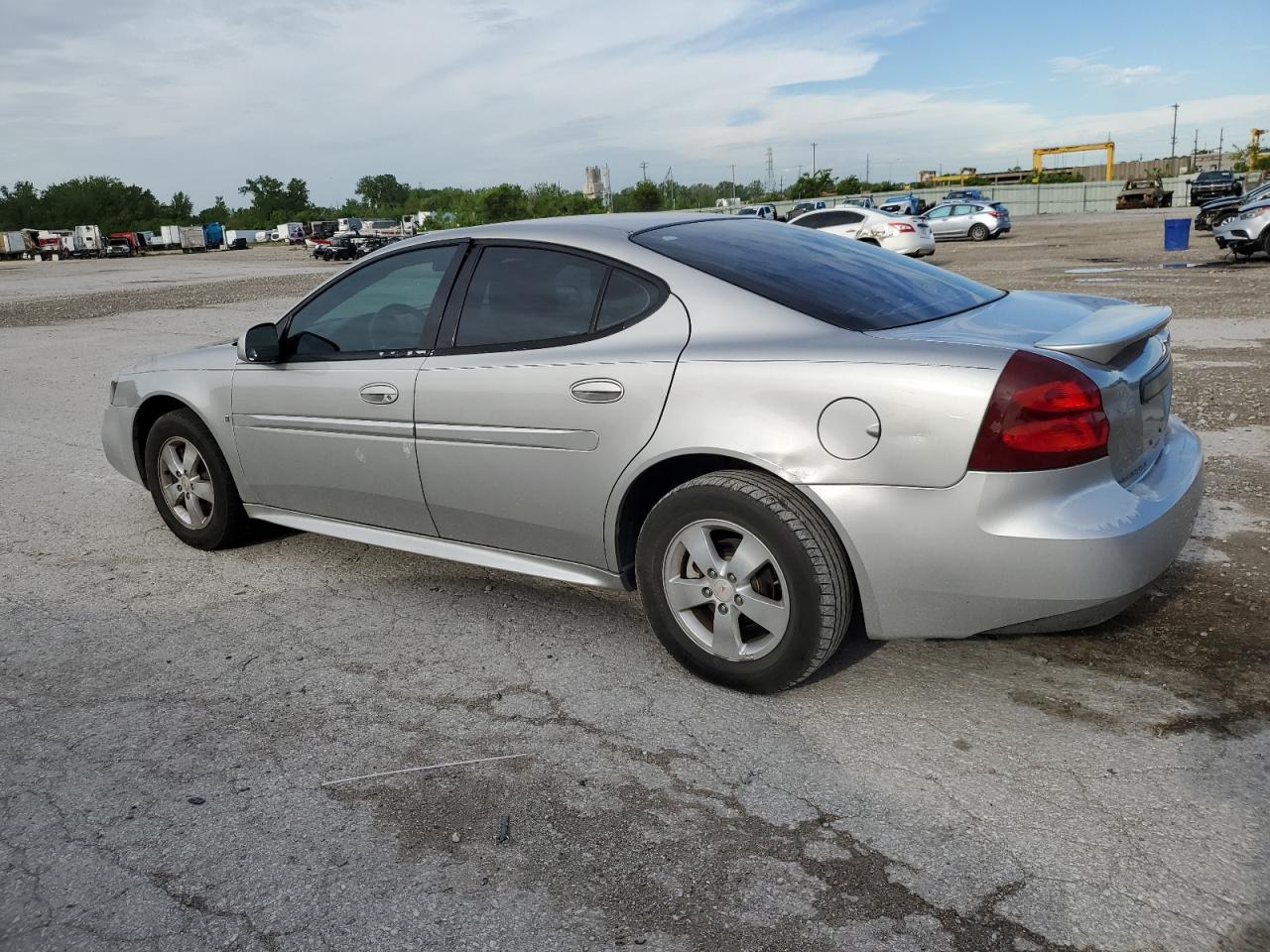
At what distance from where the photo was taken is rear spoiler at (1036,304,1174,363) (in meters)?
3.13

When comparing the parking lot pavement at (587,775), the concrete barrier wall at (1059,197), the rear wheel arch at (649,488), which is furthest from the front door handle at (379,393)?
the concrete barrier wall at (1059,197)

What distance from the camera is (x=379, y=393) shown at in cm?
427

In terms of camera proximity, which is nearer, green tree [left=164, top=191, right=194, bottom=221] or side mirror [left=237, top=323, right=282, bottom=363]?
side mirror [left=237, top=323, right=282, bottom=363]

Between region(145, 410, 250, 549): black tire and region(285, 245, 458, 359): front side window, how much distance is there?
2.43ft

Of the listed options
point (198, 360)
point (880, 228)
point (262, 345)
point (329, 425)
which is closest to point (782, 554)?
point (329, 425)

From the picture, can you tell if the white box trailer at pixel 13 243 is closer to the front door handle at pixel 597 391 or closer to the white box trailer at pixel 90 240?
the white box trailer at pixel 90 240

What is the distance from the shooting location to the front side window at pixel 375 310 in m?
4.33

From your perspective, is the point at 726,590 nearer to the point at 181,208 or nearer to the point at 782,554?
the point at 782,554

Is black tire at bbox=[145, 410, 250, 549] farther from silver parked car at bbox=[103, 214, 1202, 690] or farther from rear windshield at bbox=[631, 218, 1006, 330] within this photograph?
rear windshield at bbox=[631, 218, 1006, 330]

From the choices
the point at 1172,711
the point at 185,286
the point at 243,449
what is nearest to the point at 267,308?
the point at 185,286

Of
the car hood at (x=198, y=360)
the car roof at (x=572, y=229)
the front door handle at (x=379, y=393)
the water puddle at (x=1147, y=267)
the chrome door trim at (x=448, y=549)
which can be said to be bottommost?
the water puddle at (x=1147, y=267)

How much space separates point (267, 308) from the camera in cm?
2092

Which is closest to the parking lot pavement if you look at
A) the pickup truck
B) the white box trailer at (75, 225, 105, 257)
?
the pickup truck

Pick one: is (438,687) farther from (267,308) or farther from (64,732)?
(267,308)
